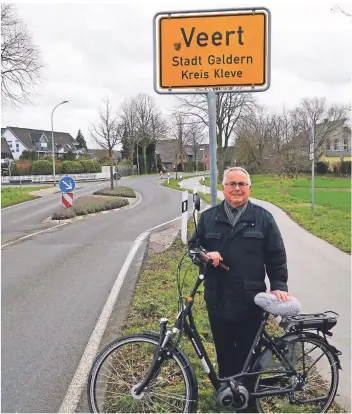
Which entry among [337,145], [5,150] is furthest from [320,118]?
[5,150]

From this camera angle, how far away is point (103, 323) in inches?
208

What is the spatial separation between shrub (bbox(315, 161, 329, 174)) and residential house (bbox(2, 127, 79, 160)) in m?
52.9

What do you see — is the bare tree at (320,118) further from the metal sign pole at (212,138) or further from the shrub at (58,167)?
the metal sign pole at (212,138)

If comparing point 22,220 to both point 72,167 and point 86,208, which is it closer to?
point 86,208

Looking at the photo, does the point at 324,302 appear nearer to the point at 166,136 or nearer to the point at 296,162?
the point at 296,162

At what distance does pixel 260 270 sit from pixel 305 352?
713 millimetres

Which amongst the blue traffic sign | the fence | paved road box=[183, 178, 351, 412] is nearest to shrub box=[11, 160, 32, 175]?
the fence

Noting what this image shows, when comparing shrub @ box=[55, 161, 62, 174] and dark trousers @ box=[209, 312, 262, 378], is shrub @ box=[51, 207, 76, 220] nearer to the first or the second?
dark trousers @ box=[209, 312, 262, 378]

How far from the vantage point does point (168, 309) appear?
17.9 ft

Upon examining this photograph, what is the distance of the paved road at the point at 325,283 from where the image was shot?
4285 mm

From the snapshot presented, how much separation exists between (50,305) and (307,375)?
402 cm

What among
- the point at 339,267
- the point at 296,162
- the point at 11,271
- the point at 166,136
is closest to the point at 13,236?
the point at 11,271

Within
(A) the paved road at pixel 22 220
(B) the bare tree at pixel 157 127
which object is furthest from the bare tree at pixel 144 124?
(A) the paved road at pixel 22 220

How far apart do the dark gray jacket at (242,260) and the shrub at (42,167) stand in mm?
58007
